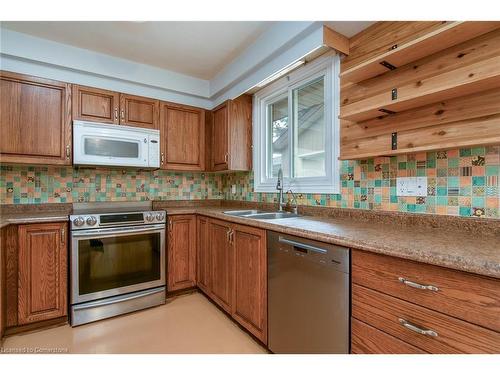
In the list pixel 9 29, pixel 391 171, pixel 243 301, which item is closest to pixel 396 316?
pixel 391 171

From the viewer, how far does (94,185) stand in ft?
8.65

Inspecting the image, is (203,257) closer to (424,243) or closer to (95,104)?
(95,104)

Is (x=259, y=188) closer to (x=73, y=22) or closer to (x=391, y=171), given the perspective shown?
(x=391, y=171)

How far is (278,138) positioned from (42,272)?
237 cm

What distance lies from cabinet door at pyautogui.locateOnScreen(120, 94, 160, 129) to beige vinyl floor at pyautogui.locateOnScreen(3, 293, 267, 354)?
73.0 inches

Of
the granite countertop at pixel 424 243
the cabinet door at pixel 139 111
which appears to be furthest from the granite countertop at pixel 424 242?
the cabinet door at pixel 139 111

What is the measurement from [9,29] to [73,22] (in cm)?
58

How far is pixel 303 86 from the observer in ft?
7.52

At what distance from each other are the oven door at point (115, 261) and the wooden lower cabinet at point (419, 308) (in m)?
1.86

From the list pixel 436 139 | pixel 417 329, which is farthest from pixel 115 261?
pixel 436 139

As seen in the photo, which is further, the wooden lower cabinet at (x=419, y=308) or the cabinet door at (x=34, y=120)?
the cabinet door at (x=34, y=120)

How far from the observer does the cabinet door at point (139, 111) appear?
99.2 inches

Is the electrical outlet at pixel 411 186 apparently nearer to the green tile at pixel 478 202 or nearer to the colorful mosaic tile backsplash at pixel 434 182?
the colorful mosaic tile backsplash at pixel 434 182

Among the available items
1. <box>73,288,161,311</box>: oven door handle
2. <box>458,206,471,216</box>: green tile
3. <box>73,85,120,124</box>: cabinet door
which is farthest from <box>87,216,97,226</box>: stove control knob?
<box>458,206,471,216</box>: green tile
